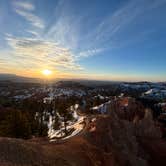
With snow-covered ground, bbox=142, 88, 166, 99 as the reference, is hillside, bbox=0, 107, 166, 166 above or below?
above

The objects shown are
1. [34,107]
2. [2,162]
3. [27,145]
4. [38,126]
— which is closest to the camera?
[2,162]

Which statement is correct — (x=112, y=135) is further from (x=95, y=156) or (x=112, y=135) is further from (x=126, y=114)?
(x=126, y=114)

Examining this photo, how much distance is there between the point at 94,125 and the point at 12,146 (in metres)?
12.0

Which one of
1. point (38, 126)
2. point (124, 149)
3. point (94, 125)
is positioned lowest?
point (38, 126)

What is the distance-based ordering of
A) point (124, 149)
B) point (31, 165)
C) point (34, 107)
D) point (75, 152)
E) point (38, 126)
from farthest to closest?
1. point (34, 107)
2. point (38, 126)
3. point (124, 149)
4. point (75, 152)
5. point (31, 165)

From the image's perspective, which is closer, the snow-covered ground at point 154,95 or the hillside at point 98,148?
the hillside at point 98,148

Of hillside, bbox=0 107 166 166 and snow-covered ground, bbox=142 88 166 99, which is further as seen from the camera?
snow-covered ground, bbox=142 88 166 99

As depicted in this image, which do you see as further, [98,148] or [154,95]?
[154,95]

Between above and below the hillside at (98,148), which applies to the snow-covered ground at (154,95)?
below

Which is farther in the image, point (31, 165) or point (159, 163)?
point (159, 163)

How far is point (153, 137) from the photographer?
3000cm

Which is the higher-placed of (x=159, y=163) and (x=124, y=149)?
(x=124, y=149)

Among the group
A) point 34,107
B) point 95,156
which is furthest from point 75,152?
point 34,107

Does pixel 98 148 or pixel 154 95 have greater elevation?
pixel 98 148
